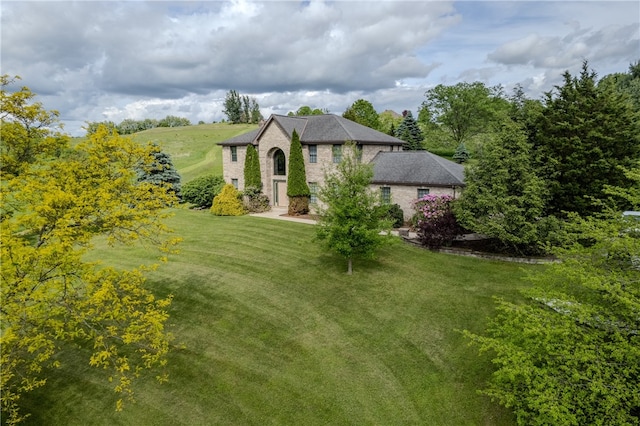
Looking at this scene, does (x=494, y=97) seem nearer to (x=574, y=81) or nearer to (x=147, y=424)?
(x=574, y=81)

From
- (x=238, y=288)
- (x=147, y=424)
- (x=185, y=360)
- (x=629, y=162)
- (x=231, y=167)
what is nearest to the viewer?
(x=147, y=424)

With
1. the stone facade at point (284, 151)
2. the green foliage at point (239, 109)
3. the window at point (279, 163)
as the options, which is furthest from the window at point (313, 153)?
the green foliage at point (239, 109)

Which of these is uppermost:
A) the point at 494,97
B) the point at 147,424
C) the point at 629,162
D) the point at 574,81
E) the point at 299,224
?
the point at 494,97

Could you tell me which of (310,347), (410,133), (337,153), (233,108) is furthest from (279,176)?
(233,108)

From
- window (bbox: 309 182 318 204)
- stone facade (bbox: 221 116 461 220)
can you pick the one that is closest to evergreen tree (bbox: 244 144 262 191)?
stone facade (bbox: 221 116 461 220)

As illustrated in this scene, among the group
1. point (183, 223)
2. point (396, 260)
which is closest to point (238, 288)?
point (396, 260)

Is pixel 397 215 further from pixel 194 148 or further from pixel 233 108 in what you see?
pixel 233 108

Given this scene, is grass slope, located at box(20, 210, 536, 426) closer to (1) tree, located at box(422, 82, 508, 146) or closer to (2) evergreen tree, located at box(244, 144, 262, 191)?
(2) evergreen tree, located at box(244, 144, 262, 191)
